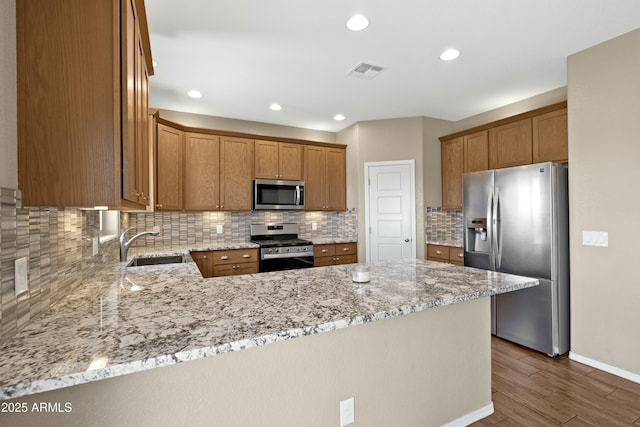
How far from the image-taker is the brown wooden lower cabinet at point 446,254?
3748 mm

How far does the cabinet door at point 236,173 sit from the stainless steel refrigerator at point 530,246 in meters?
2.93

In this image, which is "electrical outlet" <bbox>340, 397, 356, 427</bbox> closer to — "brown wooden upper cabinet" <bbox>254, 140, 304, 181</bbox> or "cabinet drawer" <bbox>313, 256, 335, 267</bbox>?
"cabinet drawer" <bbox>313, 256, 335, 267</bbox>

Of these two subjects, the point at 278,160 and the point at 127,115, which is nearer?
the point at 127,115

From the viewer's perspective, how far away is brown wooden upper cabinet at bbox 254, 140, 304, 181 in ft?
13.8

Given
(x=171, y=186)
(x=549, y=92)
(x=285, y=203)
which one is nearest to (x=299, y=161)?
(x=285, y=203)

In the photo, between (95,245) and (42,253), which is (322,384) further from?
(95,245)

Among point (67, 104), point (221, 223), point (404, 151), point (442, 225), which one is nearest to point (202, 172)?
point (221, 223)

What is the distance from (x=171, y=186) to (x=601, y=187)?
428 cm

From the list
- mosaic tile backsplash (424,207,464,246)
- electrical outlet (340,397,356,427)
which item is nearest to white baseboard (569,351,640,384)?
mosaic tile backsplash (424,207,464,246)

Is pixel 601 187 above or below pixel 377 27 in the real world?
below

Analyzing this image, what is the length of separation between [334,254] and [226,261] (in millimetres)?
1544

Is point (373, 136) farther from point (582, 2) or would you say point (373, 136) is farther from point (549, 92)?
point (582, 2)

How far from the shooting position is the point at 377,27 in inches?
88.4

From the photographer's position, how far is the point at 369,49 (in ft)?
8.38
